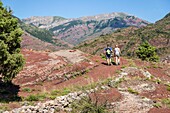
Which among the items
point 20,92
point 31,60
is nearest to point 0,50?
point 20,92

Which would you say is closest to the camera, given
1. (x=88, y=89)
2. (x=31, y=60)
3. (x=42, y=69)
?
(x=88, y=89)

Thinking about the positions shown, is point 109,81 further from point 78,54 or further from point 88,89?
point 78,54

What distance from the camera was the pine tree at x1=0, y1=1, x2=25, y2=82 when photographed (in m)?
20.9

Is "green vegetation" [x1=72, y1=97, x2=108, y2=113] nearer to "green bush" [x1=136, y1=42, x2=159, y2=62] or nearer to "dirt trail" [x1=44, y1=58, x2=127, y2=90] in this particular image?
"dirt trail" [x1=44, y1=58, x2=127, y2=90]

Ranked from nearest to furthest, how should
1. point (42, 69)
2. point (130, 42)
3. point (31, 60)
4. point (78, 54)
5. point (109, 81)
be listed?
point (109, 81)
point (42, 69)
point (31, 60)
point (78, 54)
point (130, 42)

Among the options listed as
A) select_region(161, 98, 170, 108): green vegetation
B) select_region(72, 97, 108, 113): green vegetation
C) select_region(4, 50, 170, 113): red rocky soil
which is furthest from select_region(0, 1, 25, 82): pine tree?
select_region(161, 98, 170, 108): green vegetation

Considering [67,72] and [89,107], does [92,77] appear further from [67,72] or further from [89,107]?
[89,107]

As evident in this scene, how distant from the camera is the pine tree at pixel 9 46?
2087 centimetres

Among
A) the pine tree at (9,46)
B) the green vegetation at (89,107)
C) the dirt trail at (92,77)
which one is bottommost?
the green vegetation at (89,107)

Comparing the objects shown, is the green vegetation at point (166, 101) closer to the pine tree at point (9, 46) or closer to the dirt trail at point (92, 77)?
the dirt trail at point (92, 77)

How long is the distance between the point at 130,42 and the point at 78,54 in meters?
163

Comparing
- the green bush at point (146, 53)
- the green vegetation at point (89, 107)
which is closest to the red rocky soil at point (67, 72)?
the green vegetation at point (89, 107)

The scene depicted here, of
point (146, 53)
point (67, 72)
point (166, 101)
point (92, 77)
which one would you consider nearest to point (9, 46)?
point (67, 72)

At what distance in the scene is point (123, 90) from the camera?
2575 centimetres
